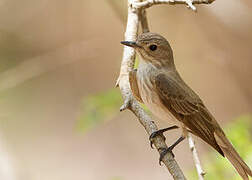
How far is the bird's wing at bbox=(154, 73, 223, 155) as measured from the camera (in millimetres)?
4288

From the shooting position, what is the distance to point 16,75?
6.99 meters

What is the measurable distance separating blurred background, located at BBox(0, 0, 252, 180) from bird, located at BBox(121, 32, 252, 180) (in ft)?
7.18

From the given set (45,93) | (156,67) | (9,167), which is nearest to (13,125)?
(45,93)

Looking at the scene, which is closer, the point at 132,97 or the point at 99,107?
the point at 132,97

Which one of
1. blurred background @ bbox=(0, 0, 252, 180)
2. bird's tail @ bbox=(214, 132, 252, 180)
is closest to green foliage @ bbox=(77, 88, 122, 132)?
bird's tail @ bbox=(214, 132, 252, 180)

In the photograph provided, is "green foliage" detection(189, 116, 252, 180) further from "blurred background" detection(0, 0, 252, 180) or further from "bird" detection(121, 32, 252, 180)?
"blurred background" detection(0, 0, 252, 180)

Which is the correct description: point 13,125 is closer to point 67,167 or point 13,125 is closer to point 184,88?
point 67,167

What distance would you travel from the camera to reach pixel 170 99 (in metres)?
4.33

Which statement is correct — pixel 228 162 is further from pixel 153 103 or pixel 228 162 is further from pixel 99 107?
pixel 99 107

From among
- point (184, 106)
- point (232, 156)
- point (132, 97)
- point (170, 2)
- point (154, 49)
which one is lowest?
point (232, 156)

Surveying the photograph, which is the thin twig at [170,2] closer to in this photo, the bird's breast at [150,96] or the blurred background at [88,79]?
the bird's breast at [150,96]

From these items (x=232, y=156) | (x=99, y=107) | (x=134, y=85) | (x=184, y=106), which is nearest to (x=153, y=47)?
(x=134, y=85)

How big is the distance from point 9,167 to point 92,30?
4.39m

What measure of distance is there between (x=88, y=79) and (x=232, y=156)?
5.40 metres
